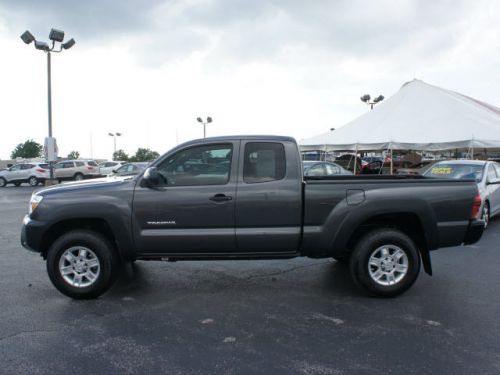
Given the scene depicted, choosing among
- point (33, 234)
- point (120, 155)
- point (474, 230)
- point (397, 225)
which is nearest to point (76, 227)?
point (33, 234)

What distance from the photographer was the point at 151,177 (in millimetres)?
4273

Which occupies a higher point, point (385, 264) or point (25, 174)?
point (25, 174)

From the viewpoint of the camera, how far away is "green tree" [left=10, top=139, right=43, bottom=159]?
105900 mm

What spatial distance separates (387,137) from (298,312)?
49.2 ft

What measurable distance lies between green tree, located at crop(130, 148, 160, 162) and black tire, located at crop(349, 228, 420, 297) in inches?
2679

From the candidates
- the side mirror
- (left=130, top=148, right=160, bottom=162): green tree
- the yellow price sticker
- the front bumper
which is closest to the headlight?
the front bumper

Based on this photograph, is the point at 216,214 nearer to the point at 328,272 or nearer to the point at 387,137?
the point at 328,272

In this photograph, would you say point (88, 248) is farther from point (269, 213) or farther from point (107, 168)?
point (107, 168)

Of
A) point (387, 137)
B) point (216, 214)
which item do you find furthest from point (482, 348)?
point (387, 137)

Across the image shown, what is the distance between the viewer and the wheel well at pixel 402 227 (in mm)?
4586

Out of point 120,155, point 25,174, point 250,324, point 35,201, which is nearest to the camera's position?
point 250,324

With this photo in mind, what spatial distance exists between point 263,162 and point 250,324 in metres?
1.77

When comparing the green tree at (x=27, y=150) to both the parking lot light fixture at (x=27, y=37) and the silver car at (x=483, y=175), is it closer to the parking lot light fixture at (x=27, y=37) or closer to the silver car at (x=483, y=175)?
the parking lot light fixture at (x=27, y=37)

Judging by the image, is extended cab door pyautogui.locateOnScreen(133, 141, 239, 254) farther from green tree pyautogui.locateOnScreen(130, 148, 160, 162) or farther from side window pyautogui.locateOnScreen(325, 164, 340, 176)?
green tree pyautogui.locateOnScreen(130, 148, 160, 162)
